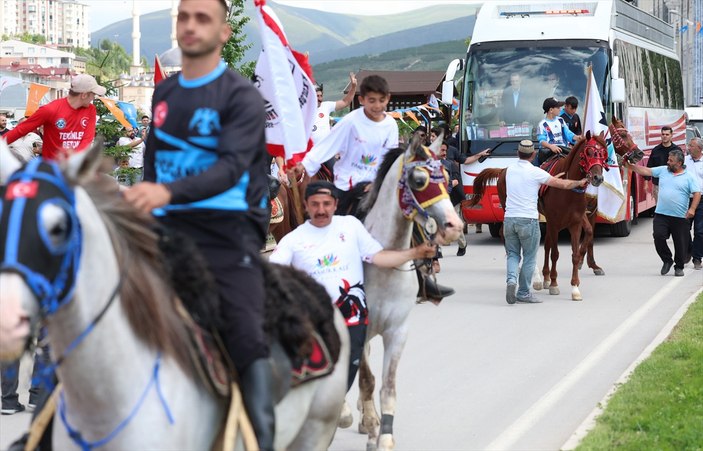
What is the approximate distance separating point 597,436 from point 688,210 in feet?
38.0

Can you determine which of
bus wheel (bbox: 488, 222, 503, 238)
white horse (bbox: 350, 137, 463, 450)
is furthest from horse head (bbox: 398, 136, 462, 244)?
bus wheel (bbox: 488, 222, 503, 238)

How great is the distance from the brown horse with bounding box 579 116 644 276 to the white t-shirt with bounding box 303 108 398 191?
8.39 metres

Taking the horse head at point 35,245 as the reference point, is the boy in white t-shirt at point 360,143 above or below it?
above

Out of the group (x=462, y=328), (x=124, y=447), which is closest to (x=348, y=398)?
(x=462, y=328)

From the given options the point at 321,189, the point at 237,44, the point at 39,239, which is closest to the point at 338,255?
the point at 321,189

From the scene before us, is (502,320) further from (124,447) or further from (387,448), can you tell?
(124,447)

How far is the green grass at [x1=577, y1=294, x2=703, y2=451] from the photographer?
789 centimetres

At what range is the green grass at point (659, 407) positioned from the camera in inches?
311

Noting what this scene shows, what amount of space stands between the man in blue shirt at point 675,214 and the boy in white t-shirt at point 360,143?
1012cm

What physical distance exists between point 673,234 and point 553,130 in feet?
8.13

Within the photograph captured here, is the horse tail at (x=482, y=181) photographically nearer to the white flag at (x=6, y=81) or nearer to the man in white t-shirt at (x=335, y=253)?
the man in white t-shirt at (x=335, y=253)

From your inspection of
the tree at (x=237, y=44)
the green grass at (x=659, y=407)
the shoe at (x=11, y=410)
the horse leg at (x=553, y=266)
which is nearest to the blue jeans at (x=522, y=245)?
the horse leg at (x=553, y=266)

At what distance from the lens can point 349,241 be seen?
7859 millimetres

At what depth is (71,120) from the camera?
988 cm
